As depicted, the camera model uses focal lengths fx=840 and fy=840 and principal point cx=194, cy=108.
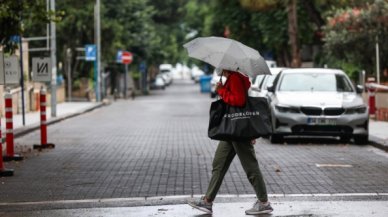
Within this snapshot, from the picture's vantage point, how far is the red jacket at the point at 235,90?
28.0 feet

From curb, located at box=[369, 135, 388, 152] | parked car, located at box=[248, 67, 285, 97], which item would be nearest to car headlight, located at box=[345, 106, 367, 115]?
curb, located at box=[369, 135, 388, 152]

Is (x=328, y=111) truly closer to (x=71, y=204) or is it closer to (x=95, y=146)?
(x=95, y=146)

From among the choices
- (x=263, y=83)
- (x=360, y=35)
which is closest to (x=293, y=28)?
(x=360, y=35)

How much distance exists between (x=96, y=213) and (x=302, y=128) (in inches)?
345

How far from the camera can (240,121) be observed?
850 cm

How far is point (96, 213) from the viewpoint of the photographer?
8.89 meters

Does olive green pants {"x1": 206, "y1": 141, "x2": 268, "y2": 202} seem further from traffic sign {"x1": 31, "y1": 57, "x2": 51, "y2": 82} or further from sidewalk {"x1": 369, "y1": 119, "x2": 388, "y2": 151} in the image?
traffic sign {"x1": 31, "y1": 57, "x2": 51, "y2": 82}

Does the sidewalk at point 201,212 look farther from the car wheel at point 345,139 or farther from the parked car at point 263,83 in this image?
the parked car at point 263,83

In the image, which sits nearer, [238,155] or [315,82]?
[238,155]

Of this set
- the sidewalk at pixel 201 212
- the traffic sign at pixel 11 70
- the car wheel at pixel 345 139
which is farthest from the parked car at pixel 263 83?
the sidewalk at pixel 201 212

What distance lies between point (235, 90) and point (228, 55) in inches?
14.4

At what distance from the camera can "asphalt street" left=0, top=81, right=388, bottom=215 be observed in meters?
10.4

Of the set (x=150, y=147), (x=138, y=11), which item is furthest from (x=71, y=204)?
(x=138, y=11)

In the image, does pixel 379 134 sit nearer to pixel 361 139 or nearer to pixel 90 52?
pixel 361 139
